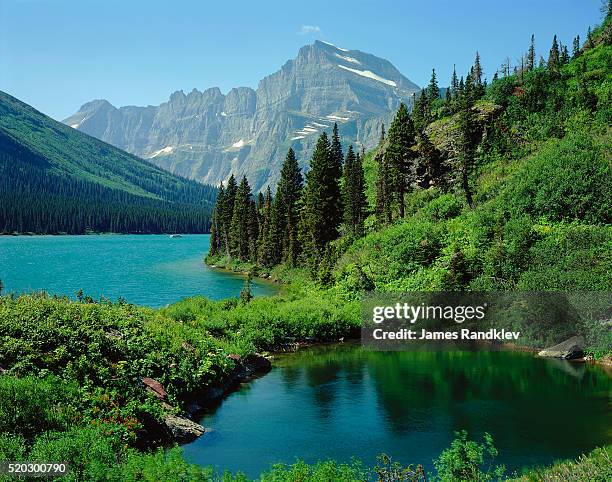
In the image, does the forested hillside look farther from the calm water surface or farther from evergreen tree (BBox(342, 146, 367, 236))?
the calm water surface

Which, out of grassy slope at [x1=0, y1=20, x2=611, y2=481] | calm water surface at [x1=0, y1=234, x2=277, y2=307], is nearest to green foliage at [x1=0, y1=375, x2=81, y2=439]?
grassy slope at [x1=0, y1=20, x2=611, y2=481]

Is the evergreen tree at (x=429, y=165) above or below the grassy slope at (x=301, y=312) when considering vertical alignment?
above

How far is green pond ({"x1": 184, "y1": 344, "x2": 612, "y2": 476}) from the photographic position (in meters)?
24.0

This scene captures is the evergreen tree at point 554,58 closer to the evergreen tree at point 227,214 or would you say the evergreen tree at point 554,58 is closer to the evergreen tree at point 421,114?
the evergreen tree at point 421,114

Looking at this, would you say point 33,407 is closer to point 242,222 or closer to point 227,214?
point 242,222

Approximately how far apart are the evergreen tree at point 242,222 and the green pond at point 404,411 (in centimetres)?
6666

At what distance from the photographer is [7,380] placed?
20.9 metres

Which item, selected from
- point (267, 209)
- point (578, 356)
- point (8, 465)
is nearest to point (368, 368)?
point (578, 356)

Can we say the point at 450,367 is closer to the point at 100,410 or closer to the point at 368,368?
the point at 368,368

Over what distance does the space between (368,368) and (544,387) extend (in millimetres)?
10974

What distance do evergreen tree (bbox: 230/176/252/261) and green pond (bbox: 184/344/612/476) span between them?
6666cm

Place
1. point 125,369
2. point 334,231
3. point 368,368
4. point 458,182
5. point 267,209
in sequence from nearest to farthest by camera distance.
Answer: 1. point 125,369
2. point 368,368
3. point 458,182
4. point 334,231
5. point 267,209

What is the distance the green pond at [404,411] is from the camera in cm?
2397

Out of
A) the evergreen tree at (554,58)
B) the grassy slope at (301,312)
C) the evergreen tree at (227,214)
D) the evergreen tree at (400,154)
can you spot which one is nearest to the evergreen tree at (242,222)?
the evergreen tree at (227,214)
